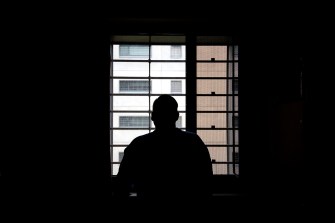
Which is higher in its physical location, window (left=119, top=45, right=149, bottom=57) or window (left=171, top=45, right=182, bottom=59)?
window (left=171, top=45, right=182, bottom=59)

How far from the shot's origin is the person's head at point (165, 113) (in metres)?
1.63

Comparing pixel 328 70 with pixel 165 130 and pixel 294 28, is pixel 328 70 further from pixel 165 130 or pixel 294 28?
pixel 165 130

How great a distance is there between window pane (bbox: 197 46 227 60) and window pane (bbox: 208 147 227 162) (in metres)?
1.18

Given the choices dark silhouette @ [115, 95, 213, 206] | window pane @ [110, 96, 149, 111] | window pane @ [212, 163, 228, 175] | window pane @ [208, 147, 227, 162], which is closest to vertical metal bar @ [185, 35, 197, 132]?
window pane @ [208, 147, 227, 162]

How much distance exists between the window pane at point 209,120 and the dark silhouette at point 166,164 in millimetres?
2526

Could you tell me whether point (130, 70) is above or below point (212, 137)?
above

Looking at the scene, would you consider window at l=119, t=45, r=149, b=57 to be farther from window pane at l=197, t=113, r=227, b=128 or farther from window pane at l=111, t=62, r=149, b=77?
window pane at l=197, t=113, r=227, b=128

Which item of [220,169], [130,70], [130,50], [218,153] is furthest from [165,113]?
[130,50]

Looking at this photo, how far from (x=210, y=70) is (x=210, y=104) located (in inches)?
17.0

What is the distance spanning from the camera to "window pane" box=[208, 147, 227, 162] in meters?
4.25

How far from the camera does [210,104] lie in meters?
4.21

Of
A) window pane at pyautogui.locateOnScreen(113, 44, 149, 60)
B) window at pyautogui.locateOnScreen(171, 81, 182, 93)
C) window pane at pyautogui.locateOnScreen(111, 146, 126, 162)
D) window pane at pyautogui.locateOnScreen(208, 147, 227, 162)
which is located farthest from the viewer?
window at pyautogui.locateOnScreen(171, 81, 182, 93)

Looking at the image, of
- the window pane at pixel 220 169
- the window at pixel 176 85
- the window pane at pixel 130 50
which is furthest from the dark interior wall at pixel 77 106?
the window at pixel 176 85

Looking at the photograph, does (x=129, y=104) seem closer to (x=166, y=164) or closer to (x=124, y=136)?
(x=124, y=136)
